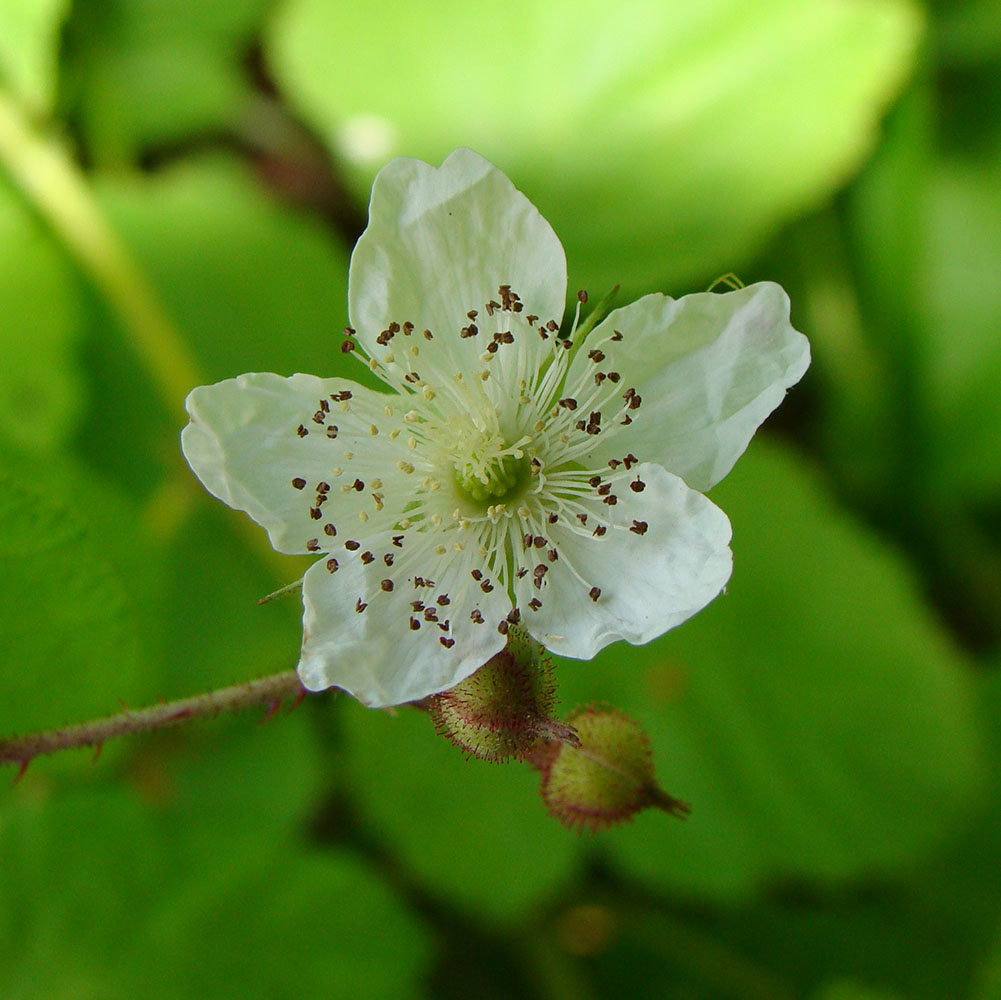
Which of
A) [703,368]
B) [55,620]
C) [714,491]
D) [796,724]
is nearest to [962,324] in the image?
[714,491]

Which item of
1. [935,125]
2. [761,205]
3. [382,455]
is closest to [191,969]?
[382,455]

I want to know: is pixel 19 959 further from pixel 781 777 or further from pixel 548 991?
pixel 781 777

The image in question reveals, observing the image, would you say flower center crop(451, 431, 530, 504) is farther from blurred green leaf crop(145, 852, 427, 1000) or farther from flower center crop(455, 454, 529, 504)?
blurred green leaf crop(145, 852, 427, 1000)

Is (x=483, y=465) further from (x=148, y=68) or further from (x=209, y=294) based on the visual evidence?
(x=148, y=68)

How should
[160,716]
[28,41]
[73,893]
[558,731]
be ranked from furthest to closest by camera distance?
1. [28,41]
2. [73,893]
3. [160,716]
4. [558,731]

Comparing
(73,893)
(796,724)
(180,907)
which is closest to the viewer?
(73,893)

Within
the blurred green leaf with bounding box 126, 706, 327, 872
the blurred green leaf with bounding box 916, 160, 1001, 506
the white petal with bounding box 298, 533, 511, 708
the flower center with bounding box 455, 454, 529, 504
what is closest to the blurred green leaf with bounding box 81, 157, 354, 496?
the blurred green leaf with bounding box 126, 706, 327, 872

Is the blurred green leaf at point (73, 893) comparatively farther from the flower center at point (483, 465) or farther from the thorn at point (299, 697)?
the flower center at point (483, 465)

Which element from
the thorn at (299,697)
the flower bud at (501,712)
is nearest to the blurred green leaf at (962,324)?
the flower bud at (501,712)
